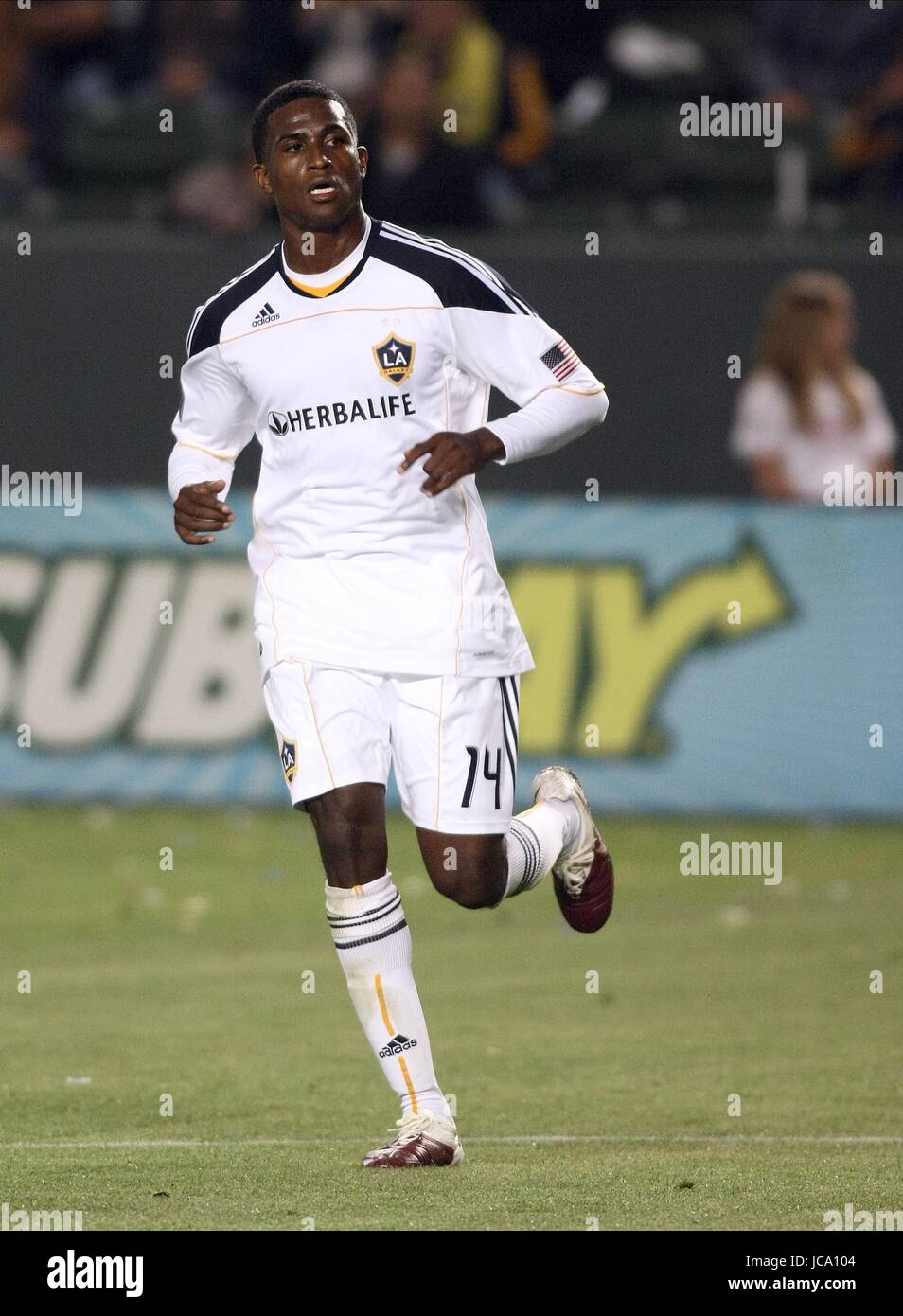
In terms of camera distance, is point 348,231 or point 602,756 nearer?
point 348,231

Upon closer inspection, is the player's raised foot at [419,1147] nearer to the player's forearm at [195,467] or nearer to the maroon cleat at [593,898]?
the maroon cleat at [593,898]

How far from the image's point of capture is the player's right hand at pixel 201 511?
21.8 ft

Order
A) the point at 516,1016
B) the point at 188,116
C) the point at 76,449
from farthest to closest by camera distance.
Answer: the point at 188,116 < the point at 76,449 < the point at 516,1016

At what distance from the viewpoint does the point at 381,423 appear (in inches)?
260

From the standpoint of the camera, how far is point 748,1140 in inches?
272

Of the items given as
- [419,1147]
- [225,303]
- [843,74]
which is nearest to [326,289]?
[225,303]

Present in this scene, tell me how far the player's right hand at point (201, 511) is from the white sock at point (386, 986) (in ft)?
3.22

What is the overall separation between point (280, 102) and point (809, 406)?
8681mm

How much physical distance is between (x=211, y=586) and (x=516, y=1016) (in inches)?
215

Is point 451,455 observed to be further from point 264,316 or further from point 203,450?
point 203,450

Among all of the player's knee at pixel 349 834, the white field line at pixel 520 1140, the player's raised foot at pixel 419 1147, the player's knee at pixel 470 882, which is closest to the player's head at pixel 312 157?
the player's knee at pixel 349 834

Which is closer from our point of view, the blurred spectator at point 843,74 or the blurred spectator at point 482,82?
the blurred spectator at point 482,82

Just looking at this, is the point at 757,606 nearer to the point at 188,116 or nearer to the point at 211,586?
the point at 211,586
